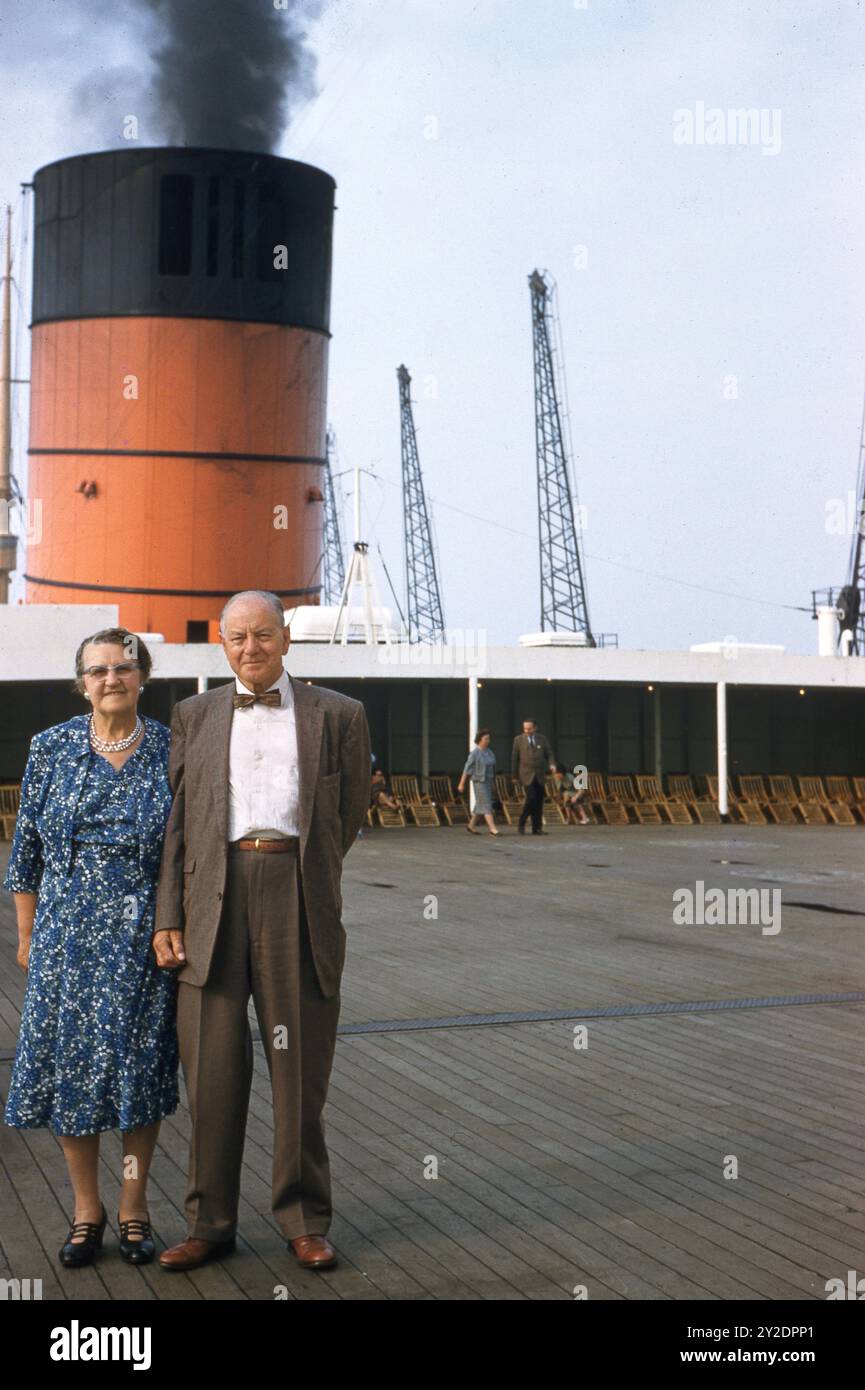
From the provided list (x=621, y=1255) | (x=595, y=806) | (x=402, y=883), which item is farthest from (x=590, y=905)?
(x=595, y=806)

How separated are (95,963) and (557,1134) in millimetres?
2129

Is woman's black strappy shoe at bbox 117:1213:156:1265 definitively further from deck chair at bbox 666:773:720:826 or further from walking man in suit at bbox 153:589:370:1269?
deck chair at bbox 666:773:720:826

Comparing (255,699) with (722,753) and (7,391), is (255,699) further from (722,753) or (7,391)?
(7,391)

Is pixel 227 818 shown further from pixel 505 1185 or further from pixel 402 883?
pixel 402 883

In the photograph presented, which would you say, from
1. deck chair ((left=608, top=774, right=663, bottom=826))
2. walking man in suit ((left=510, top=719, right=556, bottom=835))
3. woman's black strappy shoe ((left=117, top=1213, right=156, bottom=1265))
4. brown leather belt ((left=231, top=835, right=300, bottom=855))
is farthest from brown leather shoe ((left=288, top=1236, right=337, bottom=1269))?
deck chair ((left=608, top=774, right=663, bottom=826))

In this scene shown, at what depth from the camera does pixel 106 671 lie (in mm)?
4309

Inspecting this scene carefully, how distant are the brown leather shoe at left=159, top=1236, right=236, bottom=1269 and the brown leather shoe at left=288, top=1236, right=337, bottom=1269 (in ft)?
0.65

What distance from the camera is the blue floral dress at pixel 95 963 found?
427 centimetres

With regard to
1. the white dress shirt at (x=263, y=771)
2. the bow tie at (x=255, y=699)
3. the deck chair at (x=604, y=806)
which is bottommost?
the deck chair at (x=604, y=806)

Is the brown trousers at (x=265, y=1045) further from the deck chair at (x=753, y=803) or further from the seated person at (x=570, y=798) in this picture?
the deck chair at (x=753, y=803)

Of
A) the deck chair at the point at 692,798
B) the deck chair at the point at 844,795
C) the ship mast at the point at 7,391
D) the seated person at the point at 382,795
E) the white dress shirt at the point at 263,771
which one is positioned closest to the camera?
the white dress shirt at the point at 263,771

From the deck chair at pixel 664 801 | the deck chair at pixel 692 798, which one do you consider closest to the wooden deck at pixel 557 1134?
the deck chair at pixel 664 801

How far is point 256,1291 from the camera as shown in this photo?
405 centimetres

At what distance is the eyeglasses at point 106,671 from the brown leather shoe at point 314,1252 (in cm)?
160
